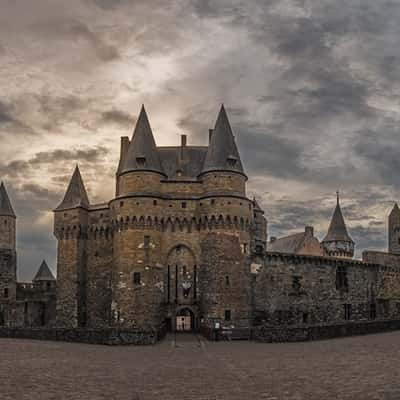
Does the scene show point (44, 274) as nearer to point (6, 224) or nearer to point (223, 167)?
point (6, 224)

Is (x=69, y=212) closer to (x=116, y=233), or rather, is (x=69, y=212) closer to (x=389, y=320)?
(x=116, y=233)

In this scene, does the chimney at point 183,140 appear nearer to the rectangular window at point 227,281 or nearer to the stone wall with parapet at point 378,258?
the rectangular window at point 227,281

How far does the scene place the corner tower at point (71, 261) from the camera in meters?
54.4

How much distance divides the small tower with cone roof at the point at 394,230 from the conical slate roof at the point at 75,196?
4618 cm

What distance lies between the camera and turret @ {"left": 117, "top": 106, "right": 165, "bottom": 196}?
165 ft

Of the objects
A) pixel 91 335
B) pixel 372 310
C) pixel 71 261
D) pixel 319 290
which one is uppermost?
pixel 71 261

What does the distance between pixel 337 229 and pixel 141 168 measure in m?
54.6

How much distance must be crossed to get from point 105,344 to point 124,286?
38.8 ft

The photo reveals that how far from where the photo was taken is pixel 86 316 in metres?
54.6

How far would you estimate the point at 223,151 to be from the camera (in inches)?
2023

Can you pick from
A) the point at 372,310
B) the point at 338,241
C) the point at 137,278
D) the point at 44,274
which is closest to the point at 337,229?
the point at 338,241

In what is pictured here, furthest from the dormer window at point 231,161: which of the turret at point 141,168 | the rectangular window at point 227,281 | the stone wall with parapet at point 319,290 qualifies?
the stone wall with parapet at point 319,290

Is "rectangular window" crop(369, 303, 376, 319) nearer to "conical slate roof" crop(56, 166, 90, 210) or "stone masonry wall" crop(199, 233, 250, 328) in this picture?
"stone masonry wall" crop(199, 233, 250, 328)

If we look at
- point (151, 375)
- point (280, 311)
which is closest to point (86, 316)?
point (280, 311)
